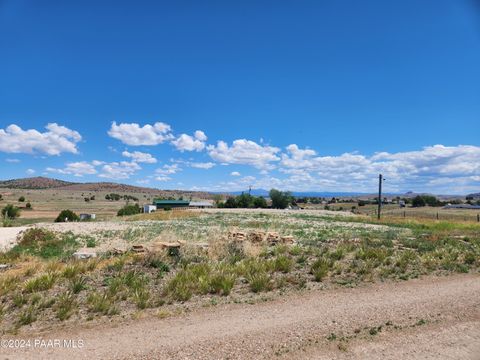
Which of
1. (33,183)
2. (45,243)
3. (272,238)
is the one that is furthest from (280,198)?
(33,183)

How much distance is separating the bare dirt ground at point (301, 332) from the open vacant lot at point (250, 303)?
0.07 ft

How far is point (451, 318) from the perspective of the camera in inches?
297

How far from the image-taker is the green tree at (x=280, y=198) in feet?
353

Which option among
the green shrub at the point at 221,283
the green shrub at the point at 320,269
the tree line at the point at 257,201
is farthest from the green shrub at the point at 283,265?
the tree line at the point at 257,201

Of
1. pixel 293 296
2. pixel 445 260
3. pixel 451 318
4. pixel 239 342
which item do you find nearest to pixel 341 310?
pixel 293 296

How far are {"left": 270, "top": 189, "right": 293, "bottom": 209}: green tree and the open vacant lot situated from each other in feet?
309

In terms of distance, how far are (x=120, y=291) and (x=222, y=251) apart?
5.16 meters

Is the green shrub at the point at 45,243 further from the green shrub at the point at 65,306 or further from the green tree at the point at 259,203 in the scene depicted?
the green tree at the point at 259,203

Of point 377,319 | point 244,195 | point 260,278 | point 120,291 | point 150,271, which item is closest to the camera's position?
point 377,319

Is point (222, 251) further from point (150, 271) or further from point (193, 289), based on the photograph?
point (193, 289)

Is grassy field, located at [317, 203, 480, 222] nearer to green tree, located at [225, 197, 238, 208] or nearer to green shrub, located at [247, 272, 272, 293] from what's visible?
green tree, located at [225, 197, 238, 208]

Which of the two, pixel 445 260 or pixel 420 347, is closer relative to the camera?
pixel 420 347

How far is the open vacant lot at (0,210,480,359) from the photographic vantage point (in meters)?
6.27

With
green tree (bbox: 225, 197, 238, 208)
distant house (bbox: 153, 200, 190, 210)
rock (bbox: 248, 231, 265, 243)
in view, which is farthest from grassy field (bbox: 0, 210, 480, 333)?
green tree (bbox: 225, 197, 238, 208)
